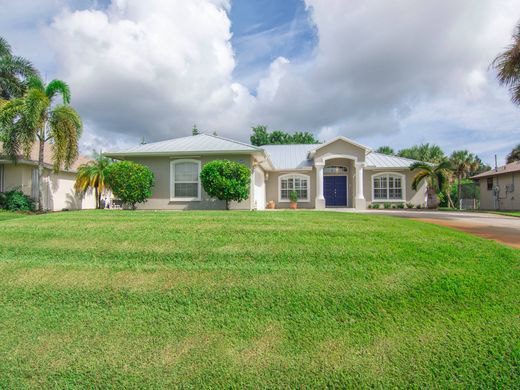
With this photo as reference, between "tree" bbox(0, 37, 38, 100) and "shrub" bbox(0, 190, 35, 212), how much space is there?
Result: 25.8 feet

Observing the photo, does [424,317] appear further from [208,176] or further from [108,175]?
[108,175]

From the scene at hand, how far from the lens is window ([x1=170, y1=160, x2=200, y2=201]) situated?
577 inches

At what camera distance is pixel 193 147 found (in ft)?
48.7

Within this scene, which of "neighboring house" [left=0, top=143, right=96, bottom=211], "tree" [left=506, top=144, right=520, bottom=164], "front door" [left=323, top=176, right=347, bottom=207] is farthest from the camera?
"tree" [left=506, top=144, right=520, bottom=164]

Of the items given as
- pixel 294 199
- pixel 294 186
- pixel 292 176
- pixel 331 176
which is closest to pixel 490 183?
pixel 331 176

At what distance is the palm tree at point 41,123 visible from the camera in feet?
47.6

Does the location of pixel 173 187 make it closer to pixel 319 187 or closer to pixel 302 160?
pixel 319 187

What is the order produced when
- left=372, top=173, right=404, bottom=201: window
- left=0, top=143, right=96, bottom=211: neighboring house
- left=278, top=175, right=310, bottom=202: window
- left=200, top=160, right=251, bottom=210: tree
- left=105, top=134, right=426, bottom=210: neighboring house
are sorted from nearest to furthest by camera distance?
left=200, top=160, right=251, bottom=210: tree, left=0, top=143, right=96, bottom=211: neighboring house, left=105, top=134, right=426, bottom=210: neighboring house, left=372, top=173, right=404, bottom=201: window, left=278, top=175, right=310, bottom=202: window

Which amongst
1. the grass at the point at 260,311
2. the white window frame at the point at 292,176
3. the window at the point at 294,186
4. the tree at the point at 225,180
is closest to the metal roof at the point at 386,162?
the white window frame at the point at 292,176

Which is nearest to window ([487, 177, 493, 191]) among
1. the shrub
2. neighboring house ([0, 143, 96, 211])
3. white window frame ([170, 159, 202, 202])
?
white window frame ([170, 159, 202, 202])

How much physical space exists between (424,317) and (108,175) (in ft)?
44.5

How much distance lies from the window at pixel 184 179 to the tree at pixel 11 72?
13736 mm

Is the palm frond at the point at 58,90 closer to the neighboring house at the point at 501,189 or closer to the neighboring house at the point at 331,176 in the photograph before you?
the neighboring house at the point at 331,176

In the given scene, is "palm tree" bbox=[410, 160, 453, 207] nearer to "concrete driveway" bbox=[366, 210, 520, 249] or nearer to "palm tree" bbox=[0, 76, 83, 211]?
"concrete driveway" bbox=[366, 210, 520, 249]
